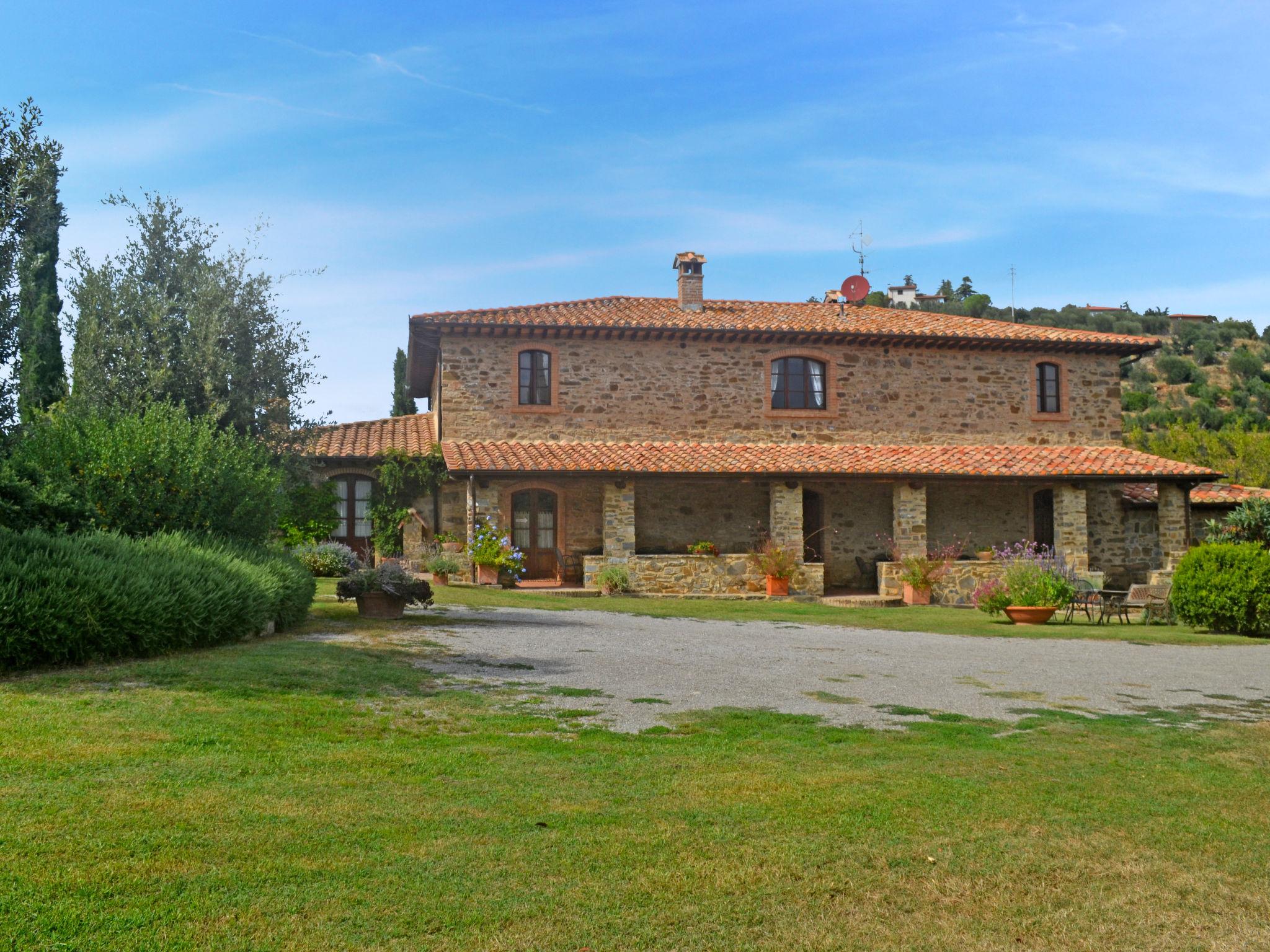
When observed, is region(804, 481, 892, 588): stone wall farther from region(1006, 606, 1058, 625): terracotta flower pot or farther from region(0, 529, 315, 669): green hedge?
region(0, 529, 315, 669): green hedge

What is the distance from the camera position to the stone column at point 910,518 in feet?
74.8

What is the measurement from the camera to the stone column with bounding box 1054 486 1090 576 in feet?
76.2

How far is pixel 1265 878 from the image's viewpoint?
4.80 metres

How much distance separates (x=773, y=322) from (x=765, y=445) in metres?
3.05

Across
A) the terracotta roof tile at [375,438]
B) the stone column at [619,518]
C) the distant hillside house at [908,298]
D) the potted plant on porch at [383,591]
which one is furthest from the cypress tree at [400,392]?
the distant hillside house at [908,298]

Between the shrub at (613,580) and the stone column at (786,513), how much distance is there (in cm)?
358

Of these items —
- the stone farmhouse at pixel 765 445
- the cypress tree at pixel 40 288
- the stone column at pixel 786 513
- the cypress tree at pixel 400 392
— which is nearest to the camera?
the cypress tree at pixel 40 288

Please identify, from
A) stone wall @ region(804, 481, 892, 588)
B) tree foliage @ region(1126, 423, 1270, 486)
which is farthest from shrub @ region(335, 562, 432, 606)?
tree foliage @ region(1126, 423, 1270, 486)

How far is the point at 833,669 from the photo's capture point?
1078 centimetres

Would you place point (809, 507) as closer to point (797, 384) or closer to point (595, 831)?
point (797, 384)

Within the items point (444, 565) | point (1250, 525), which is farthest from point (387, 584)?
point (1250, 525)

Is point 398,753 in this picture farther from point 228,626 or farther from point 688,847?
point 228,626

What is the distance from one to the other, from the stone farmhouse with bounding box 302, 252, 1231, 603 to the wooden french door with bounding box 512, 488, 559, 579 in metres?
0.04

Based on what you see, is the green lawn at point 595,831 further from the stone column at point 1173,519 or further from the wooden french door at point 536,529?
the stone column at point 1173,519
